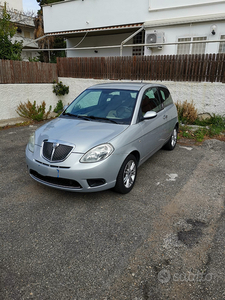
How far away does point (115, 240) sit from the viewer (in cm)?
277

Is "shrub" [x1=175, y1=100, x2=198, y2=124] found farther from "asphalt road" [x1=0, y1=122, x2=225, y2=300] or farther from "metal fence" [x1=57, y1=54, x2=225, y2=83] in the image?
"asphalt road" [x1=0, y1=122, x2=225, y2=300]

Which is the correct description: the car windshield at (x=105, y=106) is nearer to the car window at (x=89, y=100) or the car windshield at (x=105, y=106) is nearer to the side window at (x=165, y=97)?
the car window at (x=89, y=100)

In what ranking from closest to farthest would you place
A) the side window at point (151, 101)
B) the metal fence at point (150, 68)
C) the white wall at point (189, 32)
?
1. the side window at point (151, 101)
2. the metal fence at point (150, 68)
3. the white wall at point (189, 32)

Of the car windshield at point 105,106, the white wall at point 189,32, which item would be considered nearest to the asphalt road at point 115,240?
the car windshield at point 105,106

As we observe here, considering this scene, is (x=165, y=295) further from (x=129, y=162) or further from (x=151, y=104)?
(x=151, y=104)

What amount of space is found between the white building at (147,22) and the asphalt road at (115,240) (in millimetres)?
6966

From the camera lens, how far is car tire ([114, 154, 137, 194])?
3531mm

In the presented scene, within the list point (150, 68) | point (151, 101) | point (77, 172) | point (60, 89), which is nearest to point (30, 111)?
point (60, 89)

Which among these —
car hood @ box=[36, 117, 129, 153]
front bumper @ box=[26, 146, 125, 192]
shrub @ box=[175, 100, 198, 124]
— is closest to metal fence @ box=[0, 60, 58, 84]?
car hood @ box=[36, 117, 129, 153]

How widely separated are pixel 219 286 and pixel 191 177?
2528mm

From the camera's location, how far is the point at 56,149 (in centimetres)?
336

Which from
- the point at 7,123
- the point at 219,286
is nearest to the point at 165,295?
the point at 219,286

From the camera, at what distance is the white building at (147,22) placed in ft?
34.4

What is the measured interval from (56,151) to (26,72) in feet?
24.6
